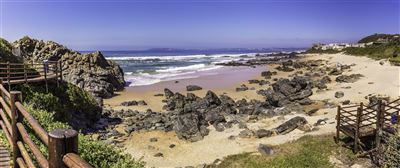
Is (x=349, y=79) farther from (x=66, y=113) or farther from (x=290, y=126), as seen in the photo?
(x=66, y=113)

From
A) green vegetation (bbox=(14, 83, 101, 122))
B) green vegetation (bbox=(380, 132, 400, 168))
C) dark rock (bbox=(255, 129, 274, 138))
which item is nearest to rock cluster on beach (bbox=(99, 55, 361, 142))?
dark rock (bbox=(255, 129, 274, 138))

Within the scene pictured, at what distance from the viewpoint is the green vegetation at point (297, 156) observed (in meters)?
13.1

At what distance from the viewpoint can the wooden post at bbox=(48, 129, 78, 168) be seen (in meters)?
2.67

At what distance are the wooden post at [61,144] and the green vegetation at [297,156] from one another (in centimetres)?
1062

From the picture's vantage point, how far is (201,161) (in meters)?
16.1

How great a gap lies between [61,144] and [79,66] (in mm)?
37915

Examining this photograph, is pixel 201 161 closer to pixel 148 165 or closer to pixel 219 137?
pixel 148 165

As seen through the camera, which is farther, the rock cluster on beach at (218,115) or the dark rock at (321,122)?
the rock cluster on beach at (218,115)

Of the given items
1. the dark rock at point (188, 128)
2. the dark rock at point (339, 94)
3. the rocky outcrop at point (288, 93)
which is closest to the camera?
the dark rock at point (188, 128)

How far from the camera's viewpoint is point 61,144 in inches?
106

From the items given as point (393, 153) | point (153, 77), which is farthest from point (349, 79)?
point (153, 77)

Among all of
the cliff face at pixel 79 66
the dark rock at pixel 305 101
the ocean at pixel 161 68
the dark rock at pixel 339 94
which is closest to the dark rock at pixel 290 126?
the dark rock at pixel 305 101

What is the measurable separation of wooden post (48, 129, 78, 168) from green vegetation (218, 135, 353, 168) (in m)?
10.6

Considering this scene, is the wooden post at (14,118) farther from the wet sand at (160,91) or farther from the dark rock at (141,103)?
the dark rock at (141,103)
